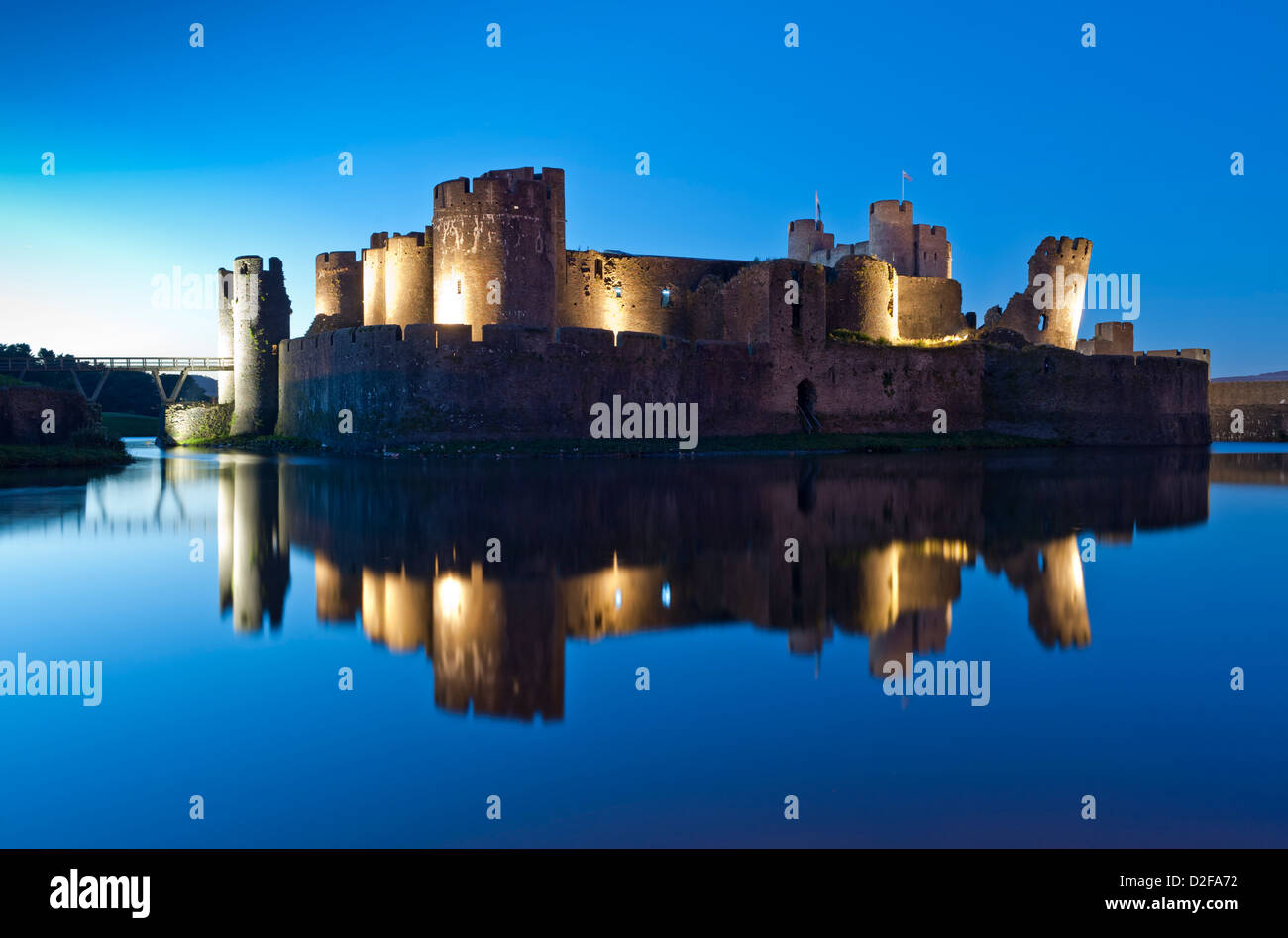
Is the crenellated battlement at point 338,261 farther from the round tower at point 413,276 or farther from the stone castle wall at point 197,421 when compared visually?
the stone castle wall at point 197,421

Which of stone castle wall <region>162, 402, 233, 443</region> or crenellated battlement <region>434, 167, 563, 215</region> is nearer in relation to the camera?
crenellated battlement <region>434, 167, 563, 215</region>

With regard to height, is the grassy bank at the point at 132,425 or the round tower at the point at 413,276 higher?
the round tower at the point at 413,276

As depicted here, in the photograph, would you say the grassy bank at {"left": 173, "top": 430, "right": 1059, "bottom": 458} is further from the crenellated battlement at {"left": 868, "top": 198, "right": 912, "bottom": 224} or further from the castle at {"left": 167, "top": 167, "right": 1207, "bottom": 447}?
the crenellated battlement at {"left": 868, "top": 198, "right": 912, "bottom": 224}

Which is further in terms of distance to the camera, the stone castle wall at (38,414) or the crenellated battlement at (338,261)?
the crenellated battlement at (338,261)

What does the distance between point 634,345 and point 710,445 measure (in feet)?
12.2

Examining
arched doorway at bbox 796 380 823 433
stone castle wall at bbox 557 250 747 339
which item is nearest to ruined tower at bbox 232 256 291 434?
stone castle wall at bbox 557 250 747 339

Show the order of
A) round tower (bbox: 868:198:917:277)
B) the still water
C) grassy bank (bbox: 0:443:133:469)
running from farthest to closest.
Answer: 1. round tower (bbox: 868:198:917:277)
2. grassy bank (bbox: 0:443:133:469)
3. the still water

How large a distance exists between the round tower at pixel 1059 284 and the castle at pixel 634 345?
3.6 inches

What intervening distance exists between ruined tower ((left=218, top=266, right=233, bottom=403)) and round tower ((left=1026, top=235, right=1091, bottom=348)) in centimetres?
3538

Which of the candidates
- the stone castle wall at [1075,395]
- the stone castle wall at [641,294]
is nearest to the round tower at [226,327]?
the stone castle wall at [641,294]

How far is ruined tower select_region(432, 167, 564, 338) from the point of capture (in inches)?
1124

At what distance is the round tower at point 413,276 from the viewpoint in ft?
108

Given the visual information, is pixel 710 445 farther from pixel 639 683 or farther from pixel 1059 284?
pixel 1059 284
